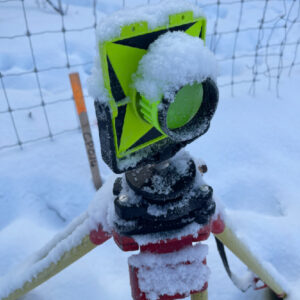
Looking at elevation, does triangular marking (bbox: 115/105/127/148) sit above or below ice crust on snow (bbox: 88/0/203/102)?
below

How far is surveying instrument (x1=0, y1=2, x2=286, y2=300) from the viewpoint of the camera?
0.36 metres

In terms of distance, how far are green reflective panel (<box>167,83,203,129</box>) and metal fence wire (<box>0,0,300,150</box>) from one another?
3.22 ft

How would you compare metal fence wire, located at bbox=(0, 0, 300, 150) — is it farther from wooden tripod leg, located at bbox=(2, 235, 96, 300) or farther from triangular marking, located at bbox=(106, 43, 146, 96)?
triangular marking, located at bbox=(106, 43, 146, 96)

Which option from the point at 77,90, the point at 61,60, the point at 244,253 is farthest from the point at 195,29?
the point at 61,60

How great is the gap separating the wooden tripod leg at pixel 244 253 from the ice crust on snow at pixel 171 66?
308 mm

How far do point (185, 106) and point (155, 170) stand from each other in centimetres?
11

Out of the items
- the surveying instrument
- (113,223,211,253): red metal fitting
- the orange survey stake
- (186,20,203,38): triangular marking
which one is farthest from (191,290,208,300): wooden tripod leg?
the orange survey stake

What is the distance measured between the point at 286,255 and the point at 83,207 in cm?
59

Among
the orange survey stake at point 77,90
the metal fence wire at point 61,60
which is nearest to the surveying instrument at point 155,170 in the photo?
the orange survey stake at point 77,90

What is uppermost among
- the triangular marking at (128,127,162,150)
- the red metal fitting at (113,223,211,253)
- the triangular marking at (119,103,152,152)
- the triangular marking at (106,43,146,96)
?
the triangular marking at (106,43,146,96)

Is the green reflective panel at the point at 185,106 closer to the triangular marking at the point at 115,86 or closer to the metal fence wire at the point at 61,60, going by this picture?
the triangular marking at the point at 115,86

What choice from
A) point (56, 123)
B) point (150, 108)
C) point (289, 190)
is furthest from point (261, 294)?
point (56, 123)

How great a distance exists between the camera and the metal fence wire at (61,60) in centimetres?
140

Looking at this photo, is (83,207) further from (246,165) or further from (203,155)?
(246,165)
